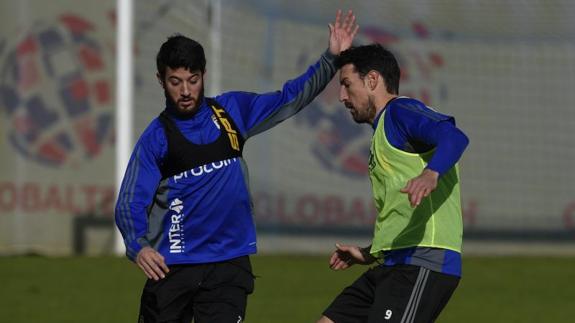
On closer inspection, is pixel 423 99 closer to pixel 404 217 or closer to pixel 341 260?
pixel 341 260

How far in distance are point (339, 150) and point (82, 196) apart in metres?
3.11

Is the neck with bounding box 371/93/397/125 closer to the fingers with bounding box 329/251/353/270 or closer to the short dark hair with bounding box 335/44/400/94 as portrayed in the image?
the short dark hair with bounding box 335/44/400/94

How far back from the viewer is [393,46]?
1441 centimetres

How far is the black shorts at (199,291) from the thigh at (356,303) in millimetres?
434

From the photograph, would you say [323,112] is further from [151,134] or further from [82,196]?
[151,134]

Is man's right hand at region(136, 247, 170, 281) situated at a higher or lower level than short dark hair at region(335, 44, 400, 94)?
lower

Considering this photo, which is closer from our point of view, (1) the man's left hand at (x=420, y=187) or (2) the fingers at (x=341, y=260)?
(1) the man's left hand at (x=420, y=187)

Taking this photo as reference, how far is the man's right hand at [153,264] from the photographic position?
17.6 feet

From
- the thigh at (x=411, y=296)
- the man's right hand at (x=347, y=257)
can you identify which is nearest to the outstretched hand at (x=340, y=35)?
the man's right hand at (x=347, y=257)

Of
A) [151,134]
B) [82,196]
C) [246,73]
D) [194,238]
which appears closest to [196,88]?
[151,134]

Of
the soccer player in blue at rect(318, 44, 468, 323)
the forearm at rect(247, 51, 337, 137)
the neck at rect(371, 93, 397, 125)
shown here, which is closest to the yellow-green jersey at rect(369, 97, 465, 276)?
the soccer player in blue at rect(318, 44, 468, 323)

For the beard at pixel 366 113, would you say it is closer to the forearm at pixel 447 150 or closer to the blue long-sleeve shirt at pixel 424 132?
the blue long-sleeve shirt at pixel 424 132

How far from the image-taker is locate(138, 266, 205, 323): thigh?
18.9 feet

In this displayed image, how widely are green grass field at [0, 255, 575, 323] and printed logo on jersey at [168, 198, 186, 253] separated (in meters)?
3.83
